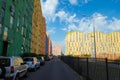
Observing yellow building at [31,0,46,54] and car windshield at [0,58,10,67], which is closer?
car windshield at [0,58,10,67]

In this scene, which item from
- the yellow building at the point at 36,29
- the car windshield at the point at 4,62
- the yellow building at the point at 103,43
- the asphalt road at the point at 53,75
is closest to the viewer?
the car windshield at the point at 4,62

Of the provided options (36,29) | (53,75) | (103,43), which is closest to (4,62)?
(53,75)

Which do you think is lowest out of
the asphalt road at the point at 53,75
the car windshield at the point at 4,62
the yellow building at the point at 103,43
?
the asphalt road at the point at 53,75

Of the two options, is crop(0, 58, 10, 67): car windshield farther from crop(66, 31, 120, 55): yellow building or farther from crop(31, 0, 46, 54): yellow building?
crop(66, 31, 120, 55): yellow building

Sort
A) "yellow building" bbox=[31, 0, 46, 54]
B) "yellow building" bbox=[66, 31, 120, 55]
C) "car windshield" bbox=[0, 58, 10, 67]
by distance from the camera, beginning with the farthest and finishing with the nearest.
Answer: "yellow building" bbox=[66, 31, 120, 55] < "yellow building" bbox=[31, 0, 46, 54] < "car windshield" bbox=[0, 58, 10, 67]

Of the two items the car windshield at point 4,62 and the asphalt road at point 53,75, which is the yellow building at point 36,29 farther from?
the car windshield at point 4,62

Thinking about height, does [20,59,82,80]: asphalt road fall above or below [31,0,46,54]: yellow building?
below

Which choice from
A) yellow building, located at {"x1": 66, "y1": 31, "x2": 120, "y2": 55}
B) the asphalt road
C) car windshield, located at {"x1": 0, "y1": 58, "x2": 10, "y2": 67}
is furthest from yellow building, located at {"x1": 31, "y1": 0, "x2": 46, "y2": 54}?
car windshield, located at {"x1": 0, "y1": 58, "x2": 10, "y2": 67}

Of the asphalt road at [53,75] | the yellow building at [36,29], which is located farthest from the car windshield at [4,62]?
the yellow building at [36,29]

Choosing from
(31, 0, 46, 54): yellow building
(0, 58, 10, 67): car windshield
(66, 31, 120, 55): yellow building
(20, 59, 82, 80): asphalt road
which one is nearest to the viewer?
(0, 58, 10, 67): car windshield

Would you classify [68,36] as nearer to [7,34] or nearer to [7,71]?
[7,34]

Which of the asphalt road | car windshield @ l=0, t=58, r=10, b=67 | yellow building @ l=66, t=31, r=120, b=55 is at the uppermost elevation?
yellow building @ l=66, t=31, r=120, b=55

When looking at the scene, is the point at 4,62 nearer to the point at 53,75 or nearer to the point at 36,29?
the point at 53,75

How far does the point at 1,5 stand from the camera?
26.3 metres
